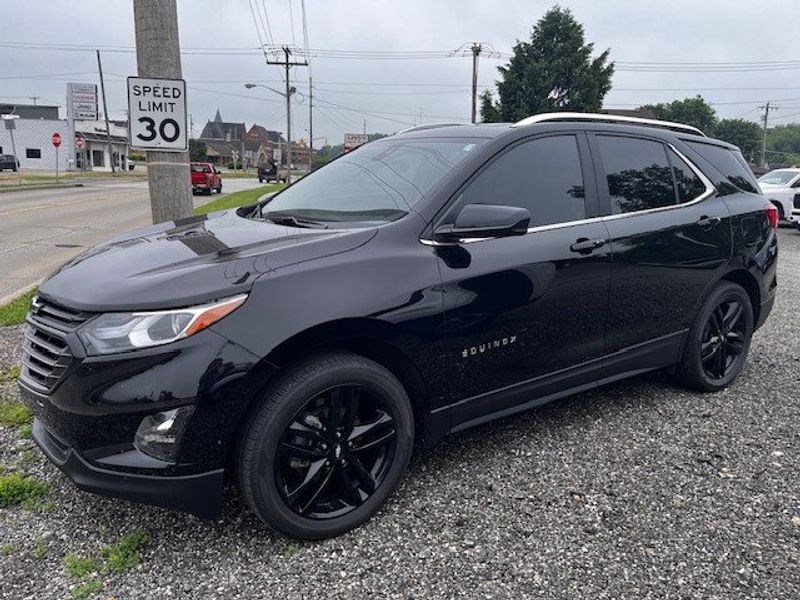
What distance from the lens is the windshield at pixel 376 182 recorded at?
3238 mm

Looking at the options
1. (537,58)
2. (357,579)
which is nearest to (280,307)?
(357,579)

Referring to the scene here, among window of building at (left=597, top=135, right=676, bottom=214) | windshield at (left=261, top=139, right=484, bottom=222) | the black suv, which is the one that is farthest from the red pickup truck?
window of building at (left=597, top=135, right=676, bottom=214)

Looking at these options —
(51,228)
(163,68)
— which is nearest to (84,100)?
(51,228)

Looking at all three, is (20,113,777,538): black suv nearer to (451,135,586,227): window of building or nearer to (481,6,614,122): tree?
(451,135,586,227): window of building

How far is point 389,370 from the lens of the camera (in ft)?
9.61

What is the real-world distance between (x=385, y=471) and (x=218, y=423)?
0.82m

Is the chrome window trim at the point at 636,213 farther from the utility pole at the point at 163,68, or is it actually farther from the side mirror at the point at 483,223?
the utility pole at the point at 163,68

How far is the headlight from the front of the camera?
2.39 m

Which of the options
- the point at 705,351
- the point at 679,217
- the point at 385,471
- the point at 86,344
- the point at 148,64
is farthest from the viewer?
the point at 148,64

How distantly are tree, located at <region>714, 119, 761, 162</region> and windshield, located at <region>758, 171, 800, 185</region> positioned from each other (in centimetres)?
8726

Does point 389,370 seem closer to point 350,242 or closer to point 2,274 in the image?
point 350,242

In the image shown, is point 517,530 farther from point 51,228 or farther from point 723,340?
point 51,228

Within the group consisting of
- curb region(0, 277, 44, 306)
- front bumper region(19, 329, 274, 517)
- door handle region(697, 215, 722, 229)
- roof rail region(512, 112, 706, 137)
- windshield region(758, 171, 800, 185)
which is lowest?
curb region(0, 277, 44, 306)

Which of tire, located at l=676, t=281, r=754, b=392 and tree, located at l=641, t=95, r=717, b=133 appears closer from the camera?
tire, located at l=676, t=281, r=754, b=392
